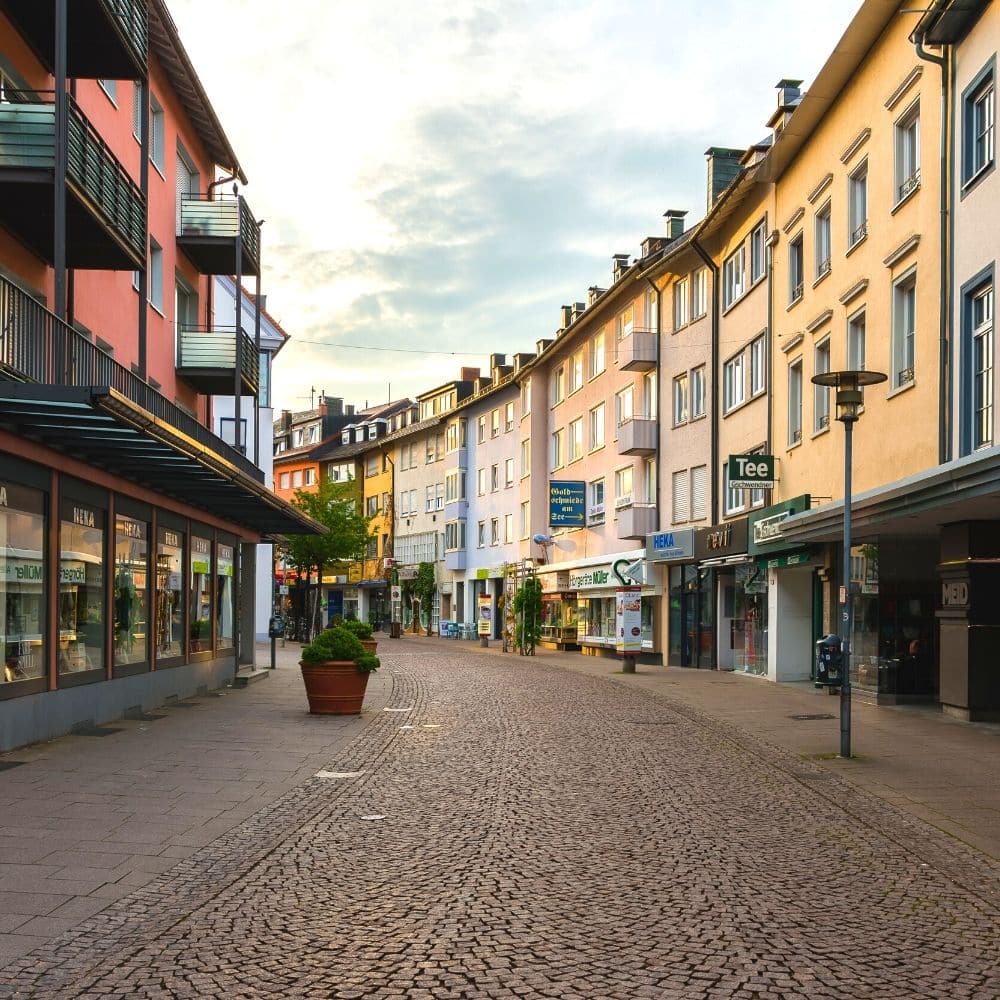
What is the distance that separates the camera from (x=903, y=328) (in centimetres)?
2102

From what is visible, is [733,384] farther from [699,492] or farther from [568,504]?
[568,504]

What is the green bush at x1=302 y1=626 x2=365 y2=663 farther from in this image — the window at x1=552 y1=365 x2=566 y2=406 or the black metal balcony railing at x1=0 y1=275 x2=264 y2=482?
the window at x1=552 y1=365 x2=566 y2=406

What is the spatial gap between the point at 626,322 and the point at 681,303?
17.6 feet

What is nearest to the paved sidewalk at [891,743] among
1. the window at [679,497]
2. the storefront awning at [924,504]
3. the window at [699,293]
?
the storefront awning at [924,504]

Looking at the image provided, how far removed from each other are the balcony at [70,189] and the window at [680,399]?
20868 millimetres

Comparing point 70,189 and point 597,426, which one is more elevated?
point 70,189

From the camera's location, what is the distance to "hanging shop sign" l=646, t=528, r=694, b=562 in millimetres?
34625

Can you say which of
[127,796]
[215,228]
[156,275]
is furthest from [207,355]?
[127,796]

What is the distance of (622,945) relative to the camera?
6.19 meters

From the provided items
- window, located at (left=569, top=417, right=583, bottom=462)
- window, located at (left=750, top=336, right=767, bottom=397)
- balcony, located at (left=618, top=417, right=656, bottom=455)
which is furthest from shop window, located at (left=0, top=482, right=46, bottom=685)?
window, located at (left=569, top=417, right=583, bottom=462)

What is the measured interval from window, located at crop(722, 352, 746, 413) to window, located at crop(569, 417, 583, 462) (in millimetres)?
15788

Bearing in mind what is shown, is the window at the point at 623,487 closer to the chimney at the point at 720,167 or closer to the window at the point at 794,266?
the chimney at the point at 720,167

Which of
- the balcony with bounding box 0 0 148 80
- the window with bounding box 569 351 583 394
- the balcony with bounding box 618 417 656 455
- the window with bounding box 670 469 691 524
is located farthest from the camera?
the window with bounding box 569 351 583 394

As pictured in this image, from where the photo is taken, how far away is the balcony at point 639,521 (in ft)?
127
